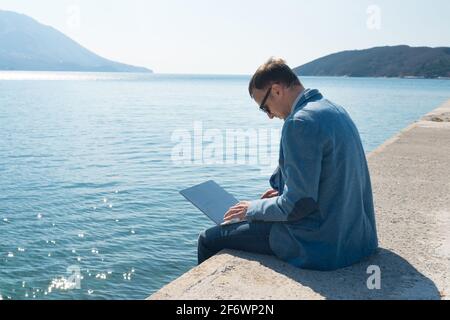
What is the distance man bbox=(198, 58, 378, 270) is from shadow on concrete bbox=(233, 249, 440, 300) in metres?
0.08

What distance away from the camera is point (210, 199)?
4910 mm

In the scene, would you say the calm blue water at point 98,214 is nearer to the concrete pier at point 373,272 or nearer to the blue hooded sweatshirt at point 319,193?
the concrete pier at point 373,272

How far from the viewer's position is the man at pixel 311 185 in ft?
12.5

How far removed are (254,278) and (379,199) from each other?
11.6ft

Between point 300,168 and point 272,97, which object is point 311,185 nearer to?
point 300,168

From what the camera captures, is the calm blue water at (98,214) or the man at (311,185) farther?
the calm blue water at (98,214)

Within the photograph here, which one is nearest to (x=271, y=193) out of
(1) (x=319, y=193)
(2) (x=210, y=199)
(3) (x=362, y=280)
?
(2) (x=210, y=199)

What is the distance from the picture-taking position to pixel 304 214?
13.0 ft

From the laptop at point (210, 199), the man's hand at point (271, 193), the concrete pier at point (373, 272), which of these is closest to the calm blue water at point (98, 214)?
the laptop at point (210, 199)

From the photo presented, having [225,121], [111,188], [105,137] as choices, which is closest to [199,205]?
[111,188]

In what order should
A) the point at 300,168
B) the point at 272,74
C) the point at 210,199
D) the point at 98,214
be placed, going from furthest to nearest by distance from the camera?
1. the point at 98,214
2. the point at 210,199
3. the point at 272,74
4. the point at 300,168

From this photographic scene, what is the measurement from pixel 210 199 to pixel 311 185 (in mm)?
1312

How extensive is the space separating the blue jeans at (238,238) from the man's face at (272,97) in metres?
0.92

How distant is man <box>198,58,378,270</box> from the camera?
3.80 meters
